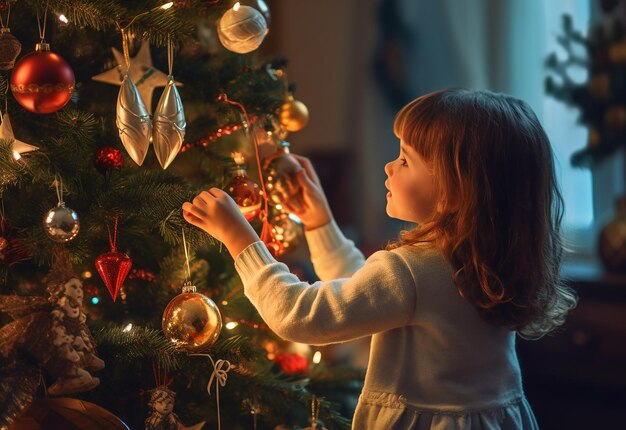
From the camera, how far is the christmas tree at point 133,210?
0.85 meters

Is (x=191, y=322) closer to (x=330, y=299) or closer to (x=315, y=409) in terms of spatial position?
(x=330, y=299)

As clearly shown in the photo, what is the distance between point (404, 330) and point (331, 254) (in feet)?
0.82

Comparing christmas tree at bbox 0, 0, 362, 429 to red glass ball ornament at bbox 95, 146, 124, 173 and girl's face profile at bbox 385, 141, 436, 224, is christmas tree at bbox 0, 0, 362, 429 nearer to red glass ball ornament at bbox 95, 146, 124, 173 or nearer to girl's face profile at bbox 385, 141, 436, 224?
red glass ball ornament at bbox 95, 146, 124, 173

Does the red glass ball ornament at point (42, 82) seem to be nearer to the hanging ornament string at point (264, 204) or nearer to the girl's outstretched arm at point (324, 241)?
the hanging ornament string at point (264, 204)

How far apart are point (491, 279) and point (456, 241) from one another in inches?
2.5

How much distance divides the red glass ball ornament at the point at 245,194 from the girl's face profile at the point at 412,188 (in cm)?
18

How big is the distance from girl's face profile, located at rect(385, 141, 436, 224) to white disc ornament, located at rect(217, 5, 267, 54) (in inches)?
9.5

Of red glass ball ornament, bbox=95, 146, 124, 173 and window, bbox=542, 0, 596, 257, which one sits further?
window, bbox=542, 0, 596, 257

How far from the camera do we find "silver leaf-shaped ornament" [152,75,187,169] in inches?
34.5

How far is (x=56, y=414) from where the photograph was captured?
82 centimetres

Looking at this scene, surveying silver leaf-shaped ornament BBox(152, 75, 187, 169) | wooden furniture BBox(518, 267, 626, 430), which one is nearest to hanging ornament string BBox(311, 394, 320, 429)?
silver leaf-shaped ornament BBox(152, 75, 187, 169)

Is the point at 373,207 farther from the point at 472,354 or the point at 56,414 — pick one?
the point at 56,414

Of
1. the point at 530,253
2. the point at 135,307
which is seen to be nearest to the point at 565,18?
the point at 530,253

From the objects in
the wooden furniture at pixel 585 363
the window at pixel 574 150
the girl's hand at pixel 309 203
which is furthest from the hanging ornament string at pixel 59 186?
the window at pixel 574 150
